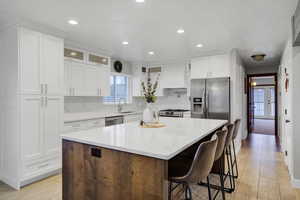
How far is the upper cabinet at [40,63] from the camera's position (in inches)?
103

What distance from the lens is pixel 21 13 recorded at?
2.37m

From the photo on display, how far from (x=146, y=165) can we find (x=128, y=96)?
4.43 meters

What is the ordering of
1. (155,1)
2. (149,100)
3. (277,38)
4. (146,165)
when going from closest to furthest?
(146,165) < (155,1) < (149,100) < (277,38)

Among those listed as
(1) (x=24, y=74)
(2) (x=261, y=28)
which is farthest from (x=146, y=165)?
(2) (x=261, y=28)

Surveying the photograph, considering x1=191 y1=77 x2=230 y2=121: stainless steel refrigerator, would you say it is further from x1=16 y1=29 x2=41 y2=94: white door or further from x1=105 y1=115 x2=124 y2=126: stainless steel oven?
x1=16 y1=29 x2=41 y2=94: white door

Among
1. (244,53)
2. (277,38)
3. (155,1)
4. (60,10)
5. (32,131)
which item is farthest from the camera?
(244,53)

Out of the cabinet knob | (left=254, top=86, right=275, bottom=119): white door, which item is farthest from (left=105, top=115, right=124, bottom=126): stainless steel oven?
(left=254, top=86, right=275, bottom=119): white door

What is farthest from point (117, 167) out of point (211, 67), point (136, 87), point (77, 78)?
point (136, 87)

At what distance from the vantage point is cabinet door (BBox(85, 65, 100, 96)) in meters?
3.97

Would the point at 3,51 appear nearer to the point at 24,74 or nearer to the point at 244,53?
the point at 24,74

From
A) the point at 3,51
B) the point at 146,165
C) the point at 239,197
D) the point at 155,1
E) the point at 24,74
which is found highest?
the point at 155,1

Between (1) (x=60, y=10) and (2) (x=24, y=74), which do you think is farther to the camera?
(2) (x=24, y=74)

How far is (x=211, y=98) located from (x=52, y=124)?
3.29m

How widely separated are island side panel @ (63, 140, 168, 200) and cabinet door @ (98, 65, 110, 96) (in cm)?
255
